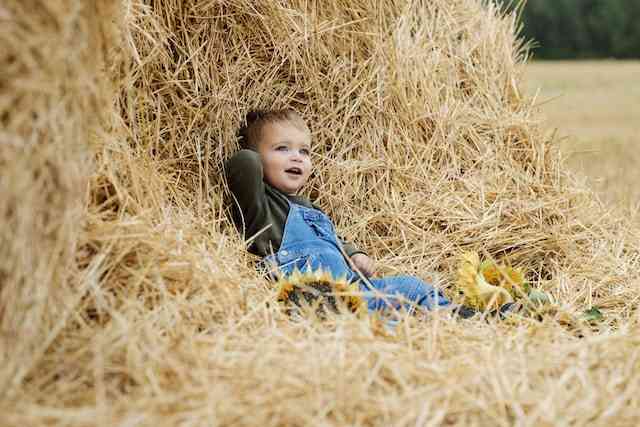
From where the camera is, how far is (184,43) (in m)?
2.81

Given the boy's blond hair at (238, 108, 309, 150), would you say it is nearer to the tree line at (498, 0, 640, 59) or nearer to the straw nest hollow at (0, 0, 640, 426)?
the straw nest hollow at (0, 0, 640, 426)

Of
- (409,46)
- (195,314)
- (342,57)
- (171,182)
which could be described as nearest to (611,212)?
(409,46)

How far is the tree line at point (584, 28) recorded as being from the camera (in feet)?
92.5

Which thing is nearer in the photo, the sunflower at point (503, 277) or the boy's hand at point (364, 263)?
the sunflower at point (503, 277)

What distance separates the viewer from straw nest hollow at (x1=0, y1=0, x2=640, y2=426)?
1.58 meters

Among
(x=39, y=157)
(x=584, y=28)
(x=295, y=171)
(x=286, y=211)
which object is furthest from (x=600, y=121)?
(x=584, y=28)

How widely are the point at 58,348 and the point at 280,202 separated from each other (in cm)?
119

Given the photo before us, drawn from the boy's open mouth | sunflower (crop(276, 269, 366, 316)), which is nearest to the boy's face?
the boy's open mouth

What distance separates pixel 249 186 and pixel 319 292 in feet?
2.08

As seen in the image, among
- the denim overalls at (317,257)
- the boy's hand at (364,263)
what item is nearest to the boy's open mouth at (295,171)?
the denim overalls at (317,257)

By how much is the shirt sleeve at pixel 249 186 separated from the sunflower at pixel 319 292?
46 cm

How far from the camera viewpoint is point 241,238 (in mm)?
2691

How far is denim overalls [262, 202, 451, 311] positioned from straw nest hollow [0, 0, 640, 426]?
0.51 ft

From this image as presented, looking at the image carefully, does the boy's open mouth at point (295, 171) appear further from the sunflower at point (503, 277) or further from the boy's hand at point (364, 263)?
the sunflower at point (503, 277)
